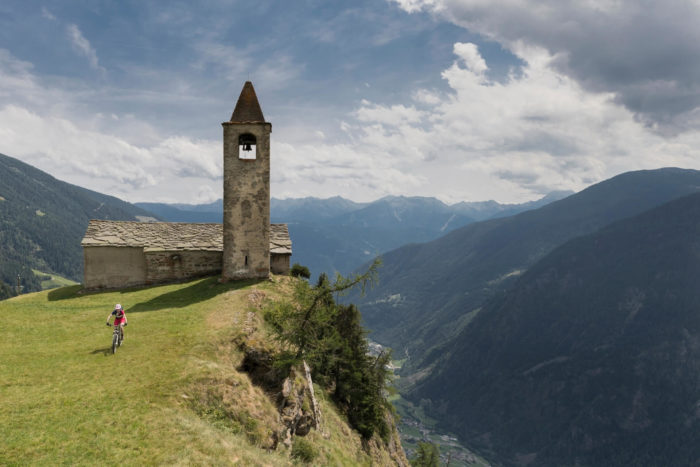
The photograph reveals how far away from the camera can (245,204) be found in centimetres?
3903

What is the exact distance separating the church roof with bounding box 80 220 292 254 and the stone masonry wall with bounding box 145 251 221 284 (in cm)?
57

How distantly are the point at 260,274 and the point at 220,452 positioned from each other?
2428 centimetres

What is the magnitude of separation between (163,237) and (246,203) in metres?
12.7

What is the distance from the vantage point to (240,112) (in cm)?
4012

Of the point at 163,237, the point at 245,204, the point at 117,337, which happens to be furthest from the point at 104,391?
the point at 163,237

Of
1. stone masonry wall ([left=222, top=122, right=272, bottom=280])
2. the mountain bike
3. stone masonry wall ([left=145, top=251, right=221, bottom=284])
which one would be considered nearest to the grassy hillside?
the mountain bike

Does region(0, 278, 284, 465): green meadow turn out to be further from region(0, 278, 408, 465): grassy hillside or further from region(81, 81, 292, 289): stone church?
region(81, 81, 292, 289): stone church

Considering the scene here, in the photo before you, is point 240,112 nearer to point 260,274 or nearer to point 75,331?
point 260,274

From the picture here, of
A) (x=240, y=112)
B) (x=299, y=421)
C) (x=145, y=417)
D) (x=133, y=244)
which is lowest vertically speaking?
(x=299, y=421)

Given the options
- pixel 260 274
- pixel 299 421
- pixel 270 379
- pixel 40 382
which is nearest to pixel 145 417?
pixel 40 382

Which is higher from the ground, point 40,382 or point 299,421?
point 40,382

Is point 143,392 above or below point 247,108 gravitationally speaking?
below

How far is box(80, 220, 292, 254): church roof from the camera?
4247cm

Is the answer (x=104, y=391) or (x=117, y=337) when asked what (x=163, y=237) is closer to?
(x=117, y=337)
